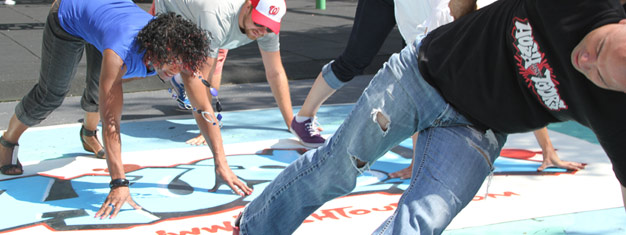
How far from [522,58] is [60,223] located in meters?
2.35

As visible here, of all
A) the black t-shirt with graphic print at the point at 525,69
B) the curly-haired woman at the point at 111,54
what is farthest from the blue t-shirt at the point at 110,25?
the black t-shirt with graphic print at the point at 525,69

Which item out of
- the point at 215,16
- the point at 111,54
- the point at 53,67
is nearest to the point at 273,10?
the point at 215,16

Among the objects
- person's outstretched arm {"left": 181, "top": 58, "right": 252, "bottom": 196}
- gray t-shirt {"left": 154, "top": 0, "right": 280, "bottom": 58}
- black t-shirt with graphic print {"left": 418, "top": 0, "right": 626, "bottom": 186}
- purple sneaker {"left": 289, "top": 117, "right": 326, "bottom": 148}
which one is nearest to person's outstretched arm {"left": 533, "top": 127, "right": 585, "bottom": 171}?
purple sneaker {"left": 289, "top": 117, "right": 326, "bottom": 148}

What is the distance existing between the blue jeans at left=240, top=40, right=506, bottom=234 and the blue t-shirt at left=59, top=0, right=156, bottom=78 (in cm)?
125

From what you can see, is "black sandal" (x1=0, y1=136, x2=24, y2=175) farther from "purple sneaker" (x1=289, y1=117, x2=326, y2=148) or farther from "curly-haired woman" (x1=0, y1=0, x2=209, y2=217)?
"purple sneaker" (x1=289, y1=117, x2=326, y2=148)

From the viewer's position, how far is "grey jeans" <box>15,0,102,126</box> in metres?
3.77

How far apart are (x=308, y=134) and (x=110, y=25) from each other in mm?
1815

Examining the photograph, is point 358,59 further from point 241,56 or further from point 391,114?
point 241,56

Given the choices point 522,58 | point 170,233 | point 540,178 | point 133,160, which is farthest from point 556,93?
point 133,160

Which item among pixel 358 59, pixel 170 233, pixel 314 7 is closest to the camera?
pixel 170 233

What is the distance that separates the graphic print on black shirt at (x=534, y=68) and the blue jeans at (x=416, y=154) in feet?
1.04

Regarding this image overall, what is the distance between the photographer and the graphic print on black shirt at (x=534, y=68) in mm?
1905

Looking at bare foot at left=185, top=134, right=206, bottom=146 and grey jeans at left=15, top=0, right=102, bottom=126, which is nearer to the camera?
grey jeans at left=15, top=0, right=102, bottom=126

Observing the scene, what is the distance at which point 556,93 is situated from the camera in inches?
75.1
